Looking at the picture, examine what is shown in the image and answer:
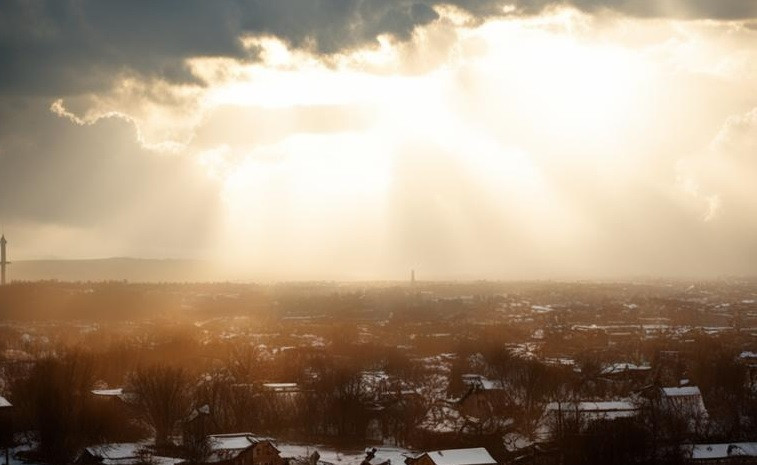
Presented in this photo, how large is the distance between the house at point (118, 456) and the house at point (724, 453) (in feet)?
55.1

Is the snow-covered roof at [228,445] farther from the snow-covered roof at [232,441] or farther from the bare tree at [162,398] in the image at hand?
the bare tree at [162,398]

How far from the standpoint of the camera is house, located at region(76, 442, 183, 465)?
3102 centimetres

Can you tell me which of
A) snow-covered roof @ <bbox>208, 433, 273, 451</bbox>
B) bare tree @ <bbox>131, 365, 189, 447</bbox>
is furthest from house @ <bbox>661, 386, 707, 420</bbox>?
bare tree @ <bbox>131, 365, 189, 447</bbox>

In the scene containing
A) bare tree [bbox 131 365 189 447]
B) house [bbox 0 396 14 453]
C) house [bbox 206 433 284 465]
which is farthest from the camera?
bare tree [bbox 131 365 189 447]

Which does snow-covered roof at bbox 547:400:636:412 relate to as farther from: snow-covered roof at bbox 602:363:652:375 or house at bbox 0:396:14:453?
house at bbox 0:396:14:453

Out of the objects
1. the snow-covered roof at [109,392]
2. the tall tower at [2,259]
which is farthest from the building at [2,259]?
the snow-covered roof at [109,392]

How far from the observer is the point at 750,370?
51719 millimetres

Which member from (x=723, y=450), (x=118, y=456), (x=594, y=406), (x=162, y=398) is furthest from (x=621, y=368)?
(x=118, y=456)

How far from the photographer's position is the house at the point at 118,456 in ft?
102

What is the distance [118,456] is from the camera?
3142 cm

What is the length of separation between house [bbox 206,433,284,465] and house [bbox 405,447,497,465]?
14.1 ft

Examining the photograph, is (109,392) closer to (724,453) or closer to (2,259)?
(724,453)

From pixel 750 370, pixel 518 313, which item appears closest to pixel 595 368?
pixel 750 370

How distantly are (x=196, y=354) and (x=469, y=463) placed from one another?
28.9 metres
